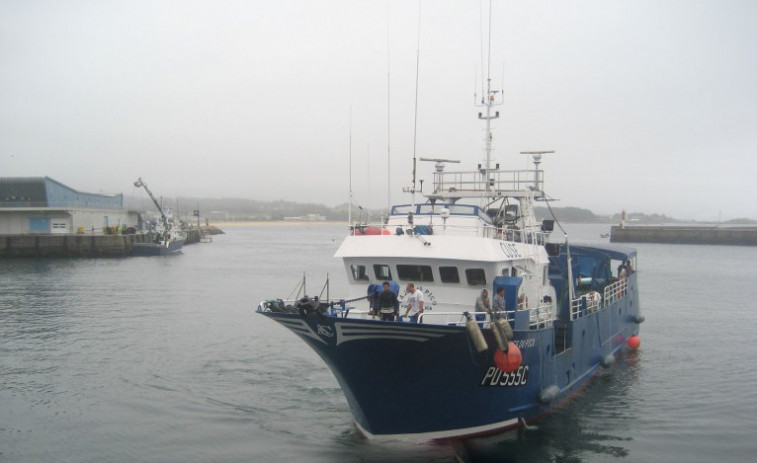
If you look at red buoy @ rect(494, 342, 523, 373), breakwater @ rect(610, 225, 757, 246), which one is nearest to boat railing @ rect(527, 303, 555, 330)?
red buoy @ rect(494, 342, 523, 373)

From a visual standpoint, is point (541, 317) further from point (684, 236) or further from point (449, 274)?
point (684, 236)

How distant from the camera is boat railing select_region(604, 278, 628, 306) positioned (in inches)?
909

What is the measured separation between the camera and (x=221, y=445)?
51.7 ft

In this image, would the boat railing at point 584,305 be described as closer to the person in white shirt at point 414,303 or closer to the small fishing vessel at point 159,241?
the person in white shirt at point 414,303

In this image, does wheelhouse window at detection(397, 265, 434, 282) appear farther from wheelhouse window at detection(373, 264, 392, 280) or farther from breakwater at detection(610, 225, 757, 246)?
breakwater at detection(610, 225, 757, 246)

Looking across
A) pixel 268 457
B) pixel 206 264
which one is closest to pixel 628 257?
pixel 268 457

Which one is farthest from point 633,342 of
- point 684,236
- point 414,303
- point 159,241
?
point 684,236

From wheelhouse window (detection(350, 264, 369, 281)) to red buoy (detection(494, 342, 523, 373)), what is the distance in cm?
436

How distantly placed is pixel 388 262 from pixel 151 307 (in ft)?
79.8

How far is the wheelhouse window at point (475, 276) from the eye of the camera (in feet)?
52.0

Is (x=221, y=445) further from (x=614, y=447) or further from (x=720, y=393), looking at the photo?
(x=720, y=393)

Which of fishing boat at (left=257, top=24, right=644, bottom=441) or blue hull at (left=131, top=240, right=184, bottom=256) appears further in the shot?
blue hull at (left=131, top=240, right=184, bottom=256)

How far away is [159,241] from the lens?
82750mm

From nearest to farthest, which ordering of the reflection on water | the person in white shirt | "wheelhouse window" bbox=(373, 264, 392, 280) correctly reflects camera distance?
the person in white shirt → the reflection on water → "wheelhouse window" bbox=(373, 264, 392, 280)
